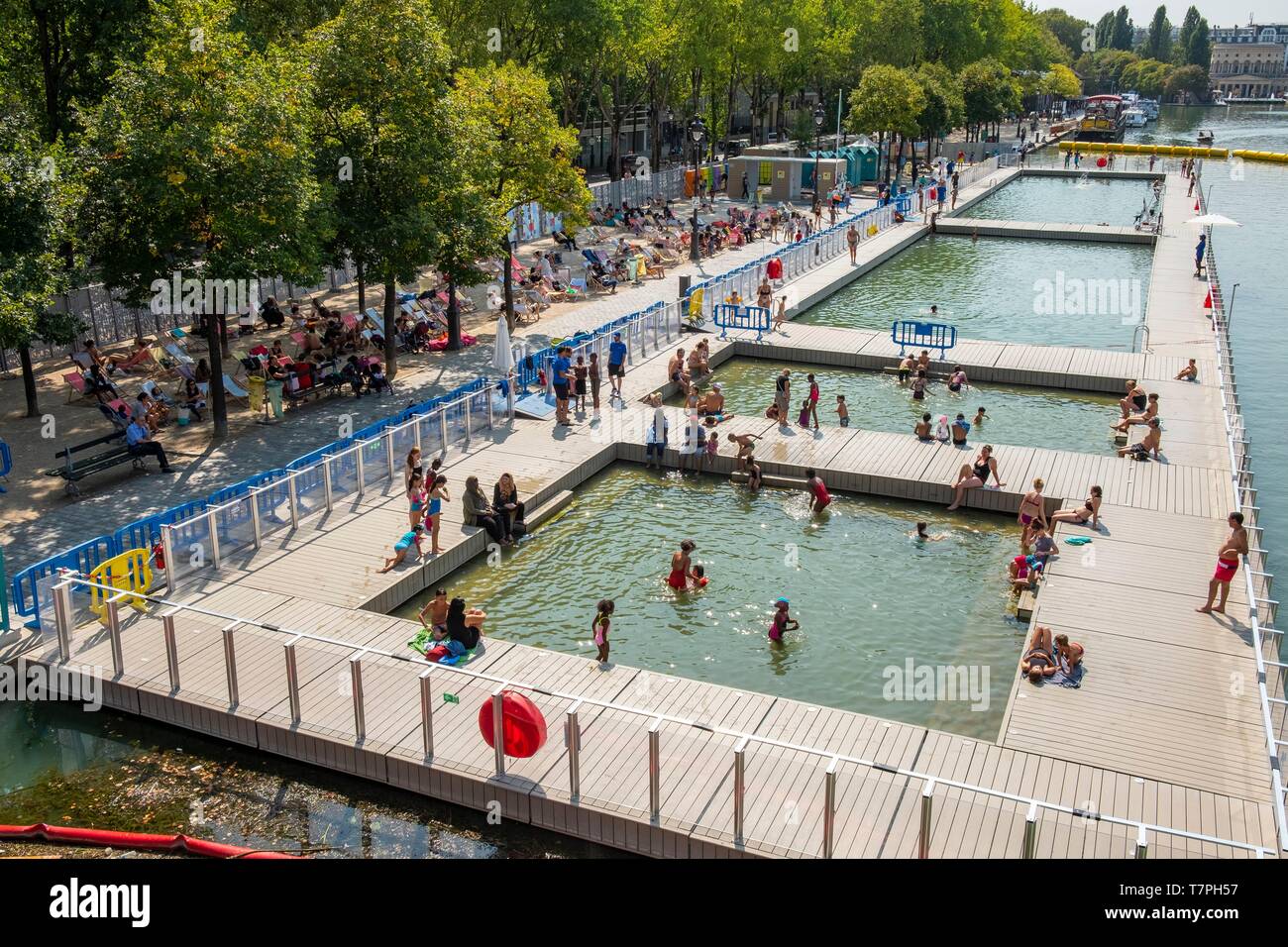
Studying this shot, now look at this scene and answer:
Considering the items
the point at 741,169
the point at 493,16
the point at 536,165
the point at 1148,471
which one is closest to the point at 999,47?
the point at 741,169

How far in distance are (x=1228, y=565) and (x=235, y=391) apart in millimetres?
19121

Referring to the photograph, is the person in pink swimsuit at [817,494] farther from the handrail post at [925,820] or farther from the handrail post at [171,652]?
the handrail post at [171,652]

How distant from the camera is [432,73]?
988 inches

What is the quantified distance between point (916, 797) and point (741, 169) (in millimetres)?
49673

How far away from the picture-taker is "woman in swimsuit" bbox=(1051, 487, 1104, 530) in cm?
1827

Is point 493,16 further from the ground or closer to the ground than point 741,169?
further from the ground

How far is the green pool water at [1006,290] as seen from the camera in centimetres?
3406

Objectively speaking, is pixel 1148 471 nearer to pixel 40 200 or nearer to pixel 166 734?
pixel 166 734

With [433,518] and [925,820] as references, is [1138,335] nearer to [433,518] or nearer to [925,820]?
[433,518]

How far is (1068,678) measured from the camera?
13.9m

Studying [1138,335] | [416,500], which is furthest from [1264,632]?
[1138,335]

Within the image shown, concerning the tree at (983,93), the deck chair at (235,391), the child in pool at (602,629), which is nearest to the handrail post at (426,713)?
the child in pool at (602,629)

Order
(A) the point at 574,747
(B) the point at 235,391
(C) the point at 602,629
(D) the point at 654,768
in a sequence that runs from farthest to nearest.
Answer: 1. (B) the point at 235,391
2. (C) the point at 602,629
3. (A) the point at 574,747
4. (D) the point at 654,768

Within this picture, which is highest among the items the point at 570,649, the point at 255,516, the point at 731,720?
the point at 255,516
